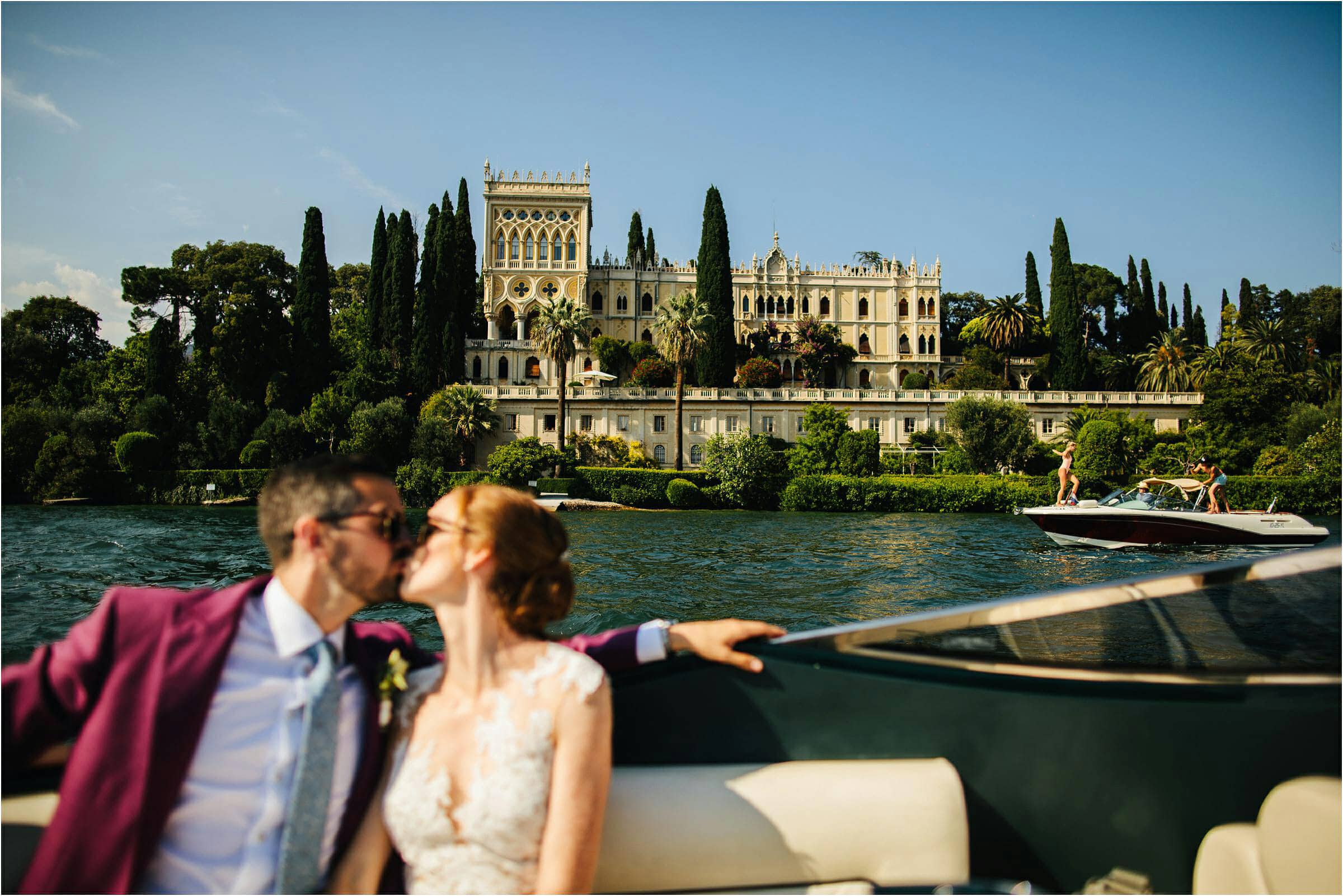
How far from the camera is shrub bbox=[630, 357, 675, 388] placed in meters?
49.5

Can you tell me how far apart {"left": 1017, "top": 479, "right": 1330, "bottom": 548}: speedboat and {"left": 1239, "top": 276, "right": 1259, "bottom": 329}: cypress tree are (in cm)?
4662

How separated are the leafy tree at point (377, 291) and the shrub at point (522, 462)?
53.0 feet

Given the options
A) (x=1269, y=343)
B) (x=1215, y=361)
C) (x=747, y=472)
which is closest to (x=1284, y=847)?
(x=747, y=472)

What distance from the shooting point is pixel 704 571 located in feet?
48.6

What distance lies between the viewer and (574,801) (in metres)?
1.75

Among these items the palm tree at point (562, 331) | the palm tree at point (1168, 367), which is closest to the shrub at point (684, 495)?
the palm tree at point (562, 331)

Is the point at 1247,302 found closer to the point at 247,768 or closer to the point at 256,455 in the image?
the point at 256,455

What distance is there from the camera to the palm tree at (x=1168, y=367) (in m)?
53.8

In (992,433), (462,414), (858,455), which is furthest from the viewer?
(462,414)

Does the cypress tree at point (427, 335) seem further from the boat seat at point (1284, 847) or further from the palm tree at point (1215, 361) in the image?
the boat seat at point (1284, 847)

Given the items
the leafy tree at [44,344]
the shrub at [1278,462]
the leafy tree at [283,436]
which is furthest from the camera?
the leafy tree at [283,436]

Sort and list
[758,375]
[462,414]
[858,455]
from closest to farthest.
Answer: [858,455]
[462,414]
[758,375]

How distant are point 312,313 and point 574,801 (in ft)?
168

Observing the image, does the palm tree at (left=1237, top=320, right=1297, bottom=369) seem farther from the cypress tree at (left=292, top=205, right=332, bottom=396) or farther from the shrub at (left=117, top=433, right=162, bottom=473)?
the shrub at (left=117, top=433, right=162, bottom=473)
